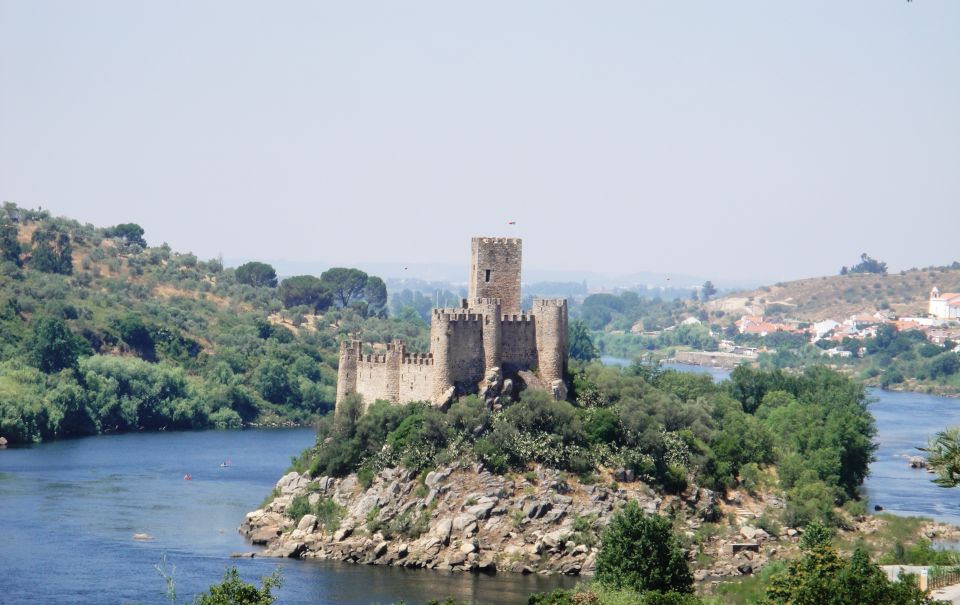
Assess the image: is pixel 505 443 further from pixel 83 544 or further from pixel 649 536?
pixel 83 544

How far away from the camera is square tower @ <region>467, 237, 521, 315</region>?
70.9m

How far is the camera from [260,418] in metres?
120

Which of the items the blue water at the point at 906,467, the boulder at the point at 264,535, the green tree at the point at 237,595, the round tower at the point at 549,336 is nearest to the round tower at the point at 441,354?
the round tower at the point at 549,336

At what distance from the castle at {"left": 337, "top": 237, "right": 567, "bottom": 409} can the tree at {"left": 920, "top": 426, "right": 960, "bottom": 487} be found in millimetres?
41326

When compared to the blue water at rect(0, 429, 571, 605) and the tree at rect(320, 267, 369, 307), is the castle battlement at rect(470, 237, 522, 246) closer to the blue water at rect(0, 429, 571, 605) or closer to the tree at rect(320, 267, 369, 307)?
the blue water at rect(0, 429, 571, 605)

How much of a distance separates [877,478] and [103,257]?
79735 mm

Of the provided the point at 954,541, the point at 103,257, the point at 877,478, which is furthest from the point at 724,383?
the point at 103,257

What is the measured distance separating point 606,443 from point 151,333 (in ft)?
215

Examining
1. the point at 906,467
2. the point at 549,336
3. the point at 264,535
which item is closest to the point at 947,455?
the point at 549,336

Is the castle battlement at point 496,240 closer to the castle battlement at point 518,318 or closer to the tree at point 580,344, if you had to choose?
the castle battlement at point 518,318

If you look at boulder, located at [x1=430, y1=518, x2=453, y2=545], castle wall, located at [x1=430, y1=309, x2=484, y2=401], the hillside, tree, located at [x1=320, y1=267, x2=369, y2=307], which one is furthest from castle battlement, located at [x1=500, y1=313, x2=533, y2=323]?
tree, located at [x1=320, y1=267, x2=369, y2=307]

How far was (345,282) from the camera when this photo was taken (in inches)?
6457

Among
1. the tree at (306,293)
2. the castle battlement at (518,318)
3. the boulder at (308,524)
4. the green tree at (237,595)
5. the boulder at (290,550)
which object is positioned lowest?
the boulder at (290,550)

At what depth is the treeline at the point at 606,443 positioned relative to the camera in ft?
224
